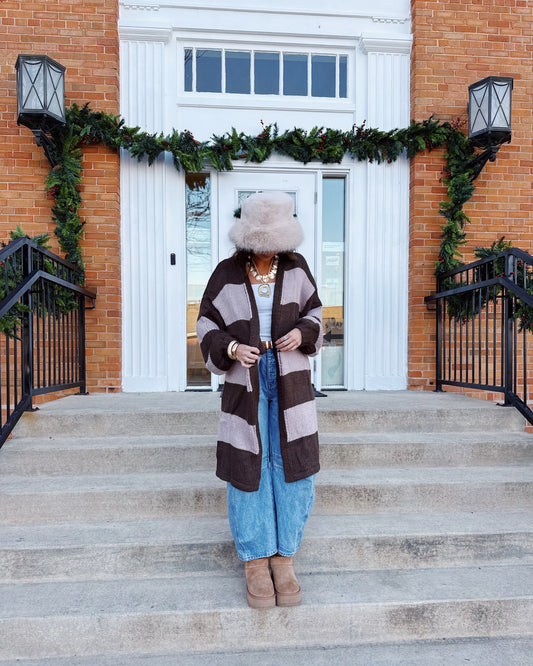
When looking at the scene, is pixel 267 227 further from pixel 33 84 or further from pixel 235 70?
pixel 235 70

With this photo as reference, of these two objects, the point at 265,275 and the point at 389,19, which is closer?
the point at 265,275

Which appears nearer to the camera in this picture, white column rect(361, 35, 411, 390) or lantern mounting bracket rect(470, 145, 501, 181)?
lantern mounting bracket rect(470, 145, 501, 181)

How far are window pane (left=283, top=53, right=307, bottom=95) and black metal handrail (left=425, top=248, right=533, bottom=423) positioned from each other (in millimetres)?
2271

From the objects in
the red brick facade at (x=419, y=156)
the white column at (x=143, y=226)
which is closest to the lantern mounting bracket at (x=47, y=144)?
the red brick facade at (x=419, y=156)

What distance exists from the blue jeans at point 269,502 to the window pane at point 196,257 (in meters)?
2.81

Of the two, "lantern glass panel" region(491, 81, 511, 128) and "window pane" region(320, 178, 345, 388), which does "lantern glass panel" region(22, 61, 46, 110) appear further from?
"lantern glass panel" region(491, 81, 511, 128)

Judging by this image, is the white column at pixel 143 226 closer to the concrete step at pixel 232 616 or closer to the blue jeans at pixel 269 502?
the concrete step at pixel 232 616

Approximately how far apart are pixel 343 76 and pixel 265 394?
13.3 feet

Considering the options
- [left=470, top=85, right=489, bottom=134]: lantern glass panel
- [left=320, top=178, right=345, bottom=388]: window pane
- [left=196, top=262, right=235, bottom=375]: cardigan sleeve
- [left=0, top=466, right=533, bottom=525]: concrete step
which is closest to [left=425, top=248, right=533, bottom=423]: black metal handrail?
[left=0, top=466, right=533, bottom=525]: concrete step

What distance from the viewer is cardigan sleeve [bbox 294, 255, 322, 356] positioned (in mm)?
1992

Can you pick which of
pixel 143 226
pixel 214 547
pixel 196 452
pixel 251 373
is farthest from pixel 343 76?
pixel 214 547

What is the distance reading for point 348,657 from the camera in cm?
189

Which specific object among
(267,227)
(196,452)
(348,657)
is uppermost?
(267,227)

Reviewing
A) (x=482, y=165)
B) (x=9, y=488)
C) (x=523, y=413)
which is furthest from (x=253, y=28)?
(x=9, y=488)
